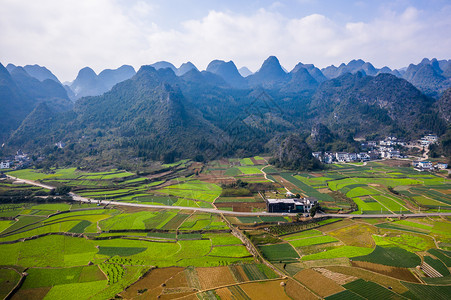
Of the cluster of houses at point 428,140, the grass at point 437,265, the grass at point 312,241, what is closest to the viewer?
the grass at point 437,265

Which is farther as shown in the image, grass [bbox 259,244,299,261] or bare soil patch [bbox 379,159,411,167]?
bare soil patch [bbox 379,159,411,167]

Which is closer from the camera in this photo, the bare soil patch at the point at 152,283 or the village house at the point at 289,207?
the bare soil patch at the point at 152,283

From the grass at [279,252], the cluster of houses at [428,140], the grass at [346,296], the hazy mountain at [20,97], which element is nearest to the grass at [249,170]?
the grass at [279,252]

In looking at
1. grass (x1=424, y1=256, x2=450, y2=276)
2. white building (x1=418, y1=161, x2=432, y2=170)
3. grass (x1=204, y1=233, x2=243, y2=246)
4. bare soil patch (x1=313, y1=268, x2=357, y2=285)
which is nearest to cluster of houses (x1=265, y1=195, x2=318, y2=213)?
grass (x1=204, y1=233, x2=243, y2=246)

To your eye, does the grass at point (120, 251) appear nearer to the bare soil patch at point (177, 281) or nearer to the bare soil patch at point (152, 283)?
the bare soil patch at point (152, 283)

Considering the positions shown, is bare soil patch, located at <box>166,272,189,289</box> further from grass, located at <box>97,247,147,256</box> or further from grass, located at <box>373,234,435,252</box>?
grass, located at <box>373,234,435,252</box>

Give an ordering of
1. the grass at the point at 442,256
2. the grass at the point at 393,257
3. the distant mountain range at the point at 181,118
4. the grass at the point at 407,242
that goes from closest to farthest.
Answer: the grass at the point at 442,256, the grass at the point at 393,257, the grass at the point at 407,242, the distant mountain range at the point at 181,118

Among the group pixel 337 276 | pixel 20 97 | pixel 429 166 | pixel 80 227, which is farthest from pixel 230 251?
pixel 20 97
